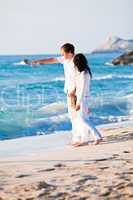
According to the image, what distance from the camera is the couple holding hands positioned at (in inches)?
165

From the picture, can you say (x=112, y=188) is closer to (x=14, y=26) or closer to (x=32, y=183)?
(x=32, y=183)

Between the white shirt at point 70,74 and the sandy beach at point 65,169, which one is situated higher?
the white shirt at point 70,74

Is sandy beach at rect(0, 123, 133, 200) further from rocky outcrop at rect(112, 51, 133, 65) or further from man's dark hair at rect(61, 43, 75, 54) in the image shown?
rocky outcrop at rect(112, 51, 133, 65)

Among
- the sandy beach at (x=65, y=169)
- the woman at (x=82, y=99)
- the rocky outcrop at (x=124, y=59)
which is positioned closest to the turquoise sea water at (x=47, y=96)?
the rocky outcrop at (x=124, y=59)

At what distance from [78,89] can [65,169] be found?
36.2 inches

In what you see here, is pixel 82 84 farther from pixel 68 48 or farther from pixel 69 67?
pixel 68 48

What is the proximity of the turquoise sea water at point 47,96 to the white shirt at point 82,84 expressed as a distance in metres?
1.54

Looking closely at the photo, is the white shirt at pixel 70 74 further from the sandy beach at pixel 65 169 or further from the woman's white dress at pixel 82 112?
the sandy beach at pixel 65 169

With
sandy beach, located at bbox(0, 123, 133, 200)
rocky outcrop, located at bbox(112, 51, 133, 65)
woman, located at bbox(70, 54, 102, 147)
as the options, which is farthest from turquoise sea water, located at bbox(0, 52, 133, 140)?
woman, located at bbox(70, 54, 102, 147)

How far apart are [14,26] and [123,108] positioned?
74.9 inches

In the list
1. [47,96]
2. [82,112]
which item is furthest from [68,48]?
[47,96]

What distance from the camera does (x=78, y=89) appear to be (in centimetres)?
422

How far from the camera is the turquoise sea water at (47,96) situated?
6.02m

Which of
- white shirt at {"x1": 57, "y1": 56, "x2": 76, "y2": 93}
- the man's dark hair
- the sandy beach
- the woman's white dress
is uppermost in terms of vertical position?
the man's dark hair
